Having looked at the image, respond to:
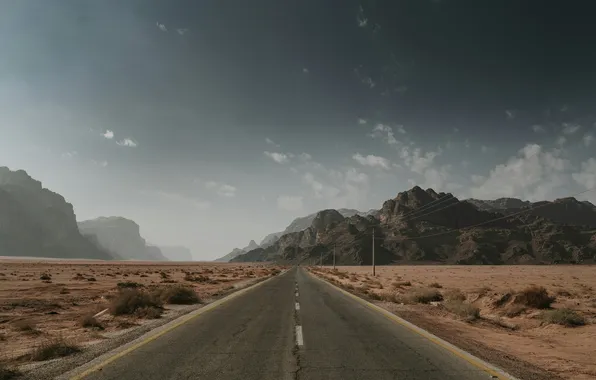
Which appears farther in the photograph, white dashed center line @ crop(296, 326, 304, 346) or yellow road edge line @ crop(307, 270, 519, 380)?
white dashed center line @ crop(296, 326, 304, 346)

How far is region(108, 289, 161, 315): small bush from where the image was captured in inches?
585

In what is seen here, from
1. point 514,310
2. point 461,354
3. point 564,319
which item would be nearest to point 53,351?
point 461,354

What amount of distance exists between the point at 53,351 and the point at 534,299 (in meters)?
20.0

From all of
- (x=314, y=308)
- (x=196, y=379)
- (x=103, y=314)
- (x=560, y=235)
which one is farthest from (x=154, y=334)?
(x=560, y=235)

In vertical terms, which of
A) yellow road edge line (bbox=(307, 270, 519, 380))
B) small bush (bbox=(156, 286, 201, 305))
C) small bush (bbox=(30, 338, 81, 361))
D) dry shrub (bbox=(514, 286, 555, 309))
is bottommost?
small bush (bbox=(156, 286, 201, 305))

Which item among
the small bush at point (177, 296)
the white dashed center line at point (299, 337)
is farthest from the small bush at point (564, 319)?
the small bush at point (177, 296)

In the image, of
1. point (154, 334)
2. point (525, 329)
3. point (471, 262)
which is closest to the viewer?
point (154, 334)

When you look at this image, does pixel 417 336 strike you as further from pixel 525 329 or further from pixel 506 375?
pixel 525 329

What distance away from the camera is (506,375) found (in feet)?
21.9

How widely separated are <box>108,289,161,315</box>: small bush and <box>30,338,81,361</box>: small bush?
6.89 metres

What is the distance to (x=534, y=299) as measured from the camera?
59.6 feet

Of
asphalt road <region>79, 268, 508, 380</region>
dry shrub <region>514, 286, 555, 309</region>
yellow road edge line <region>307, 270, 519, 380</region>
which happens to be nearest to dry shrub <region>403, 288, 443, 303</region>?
dry shrub <region>514, 286, 555, 309</region>

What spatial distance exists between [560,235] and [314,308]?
229 meters

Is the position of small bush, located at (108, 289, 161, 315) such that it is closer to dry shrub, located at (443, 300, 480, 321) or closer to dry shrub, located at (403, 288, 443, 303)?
dry shrub, located at (443, 300, 480, 321)
